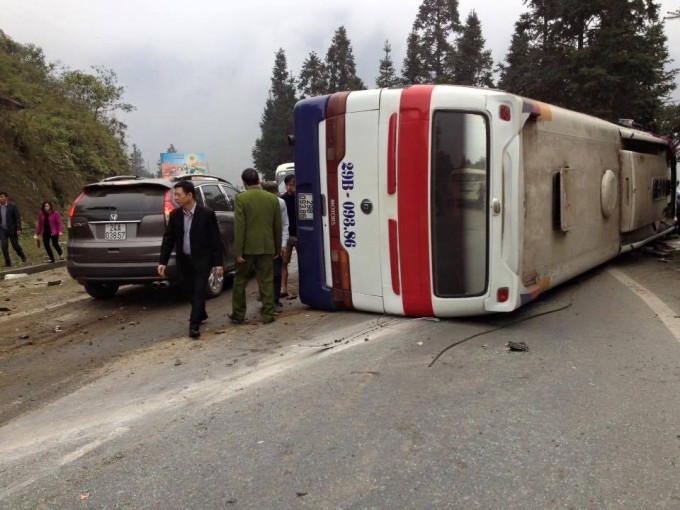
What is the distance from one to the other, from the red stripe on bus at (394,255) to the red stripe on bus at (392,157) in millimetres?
338

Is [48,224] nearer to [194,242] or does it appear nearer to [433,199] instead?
[194,242]

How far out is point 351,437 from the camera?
3.28 m

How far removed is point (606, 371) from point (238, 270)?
3858 millimetres

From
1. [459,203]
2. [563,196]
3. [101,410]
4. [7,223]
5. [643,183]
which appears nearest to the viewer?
[101,410]

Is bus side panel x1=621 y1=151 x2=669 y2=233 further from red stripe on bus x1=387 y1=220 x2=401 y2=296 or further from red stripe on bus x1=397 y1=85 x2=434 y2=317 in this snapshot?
red stripe on bus x1=387 y1=220 x2=401 y2=296

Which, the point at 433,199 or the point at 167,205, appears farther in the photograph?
the point at 167,205

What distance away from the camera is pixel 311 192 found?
19.8 feet

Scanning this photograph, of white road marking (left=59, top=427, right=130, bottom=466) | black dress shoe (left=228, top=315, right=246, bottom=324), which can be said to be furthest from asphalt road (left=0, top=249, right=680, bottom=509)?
black dress shoe (left=228, top=315, right=246, bottom=324)

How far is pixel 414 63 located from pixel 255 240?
51096 mm

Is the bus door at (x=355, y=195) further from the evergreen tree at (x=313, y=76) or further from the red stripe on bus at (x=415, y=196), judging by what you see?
the evergreen tree at (x=313, y=76)

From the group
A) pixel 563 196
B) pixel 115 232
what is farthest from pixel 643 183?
pixel 115 232

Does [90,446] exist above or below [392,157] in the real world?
below

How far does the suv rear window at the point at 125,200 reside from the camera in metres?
7.44

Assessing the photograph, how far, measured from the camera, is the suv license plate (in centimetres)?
737
